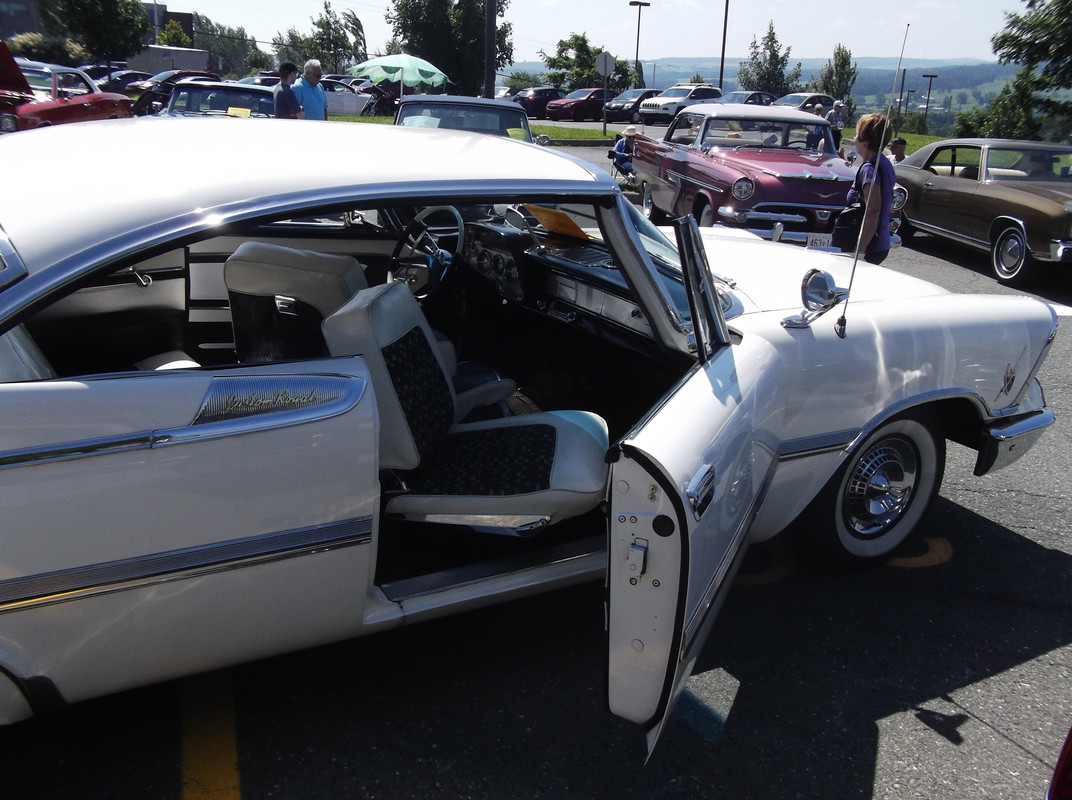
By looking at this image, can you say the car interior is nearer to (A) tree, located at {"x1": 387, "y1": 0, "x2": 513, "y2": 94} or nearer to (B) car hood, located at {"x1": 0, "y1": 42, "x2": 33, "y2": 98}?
(B) car hood, located at {"x1": 0, "y1": 42, "x2": 33, "y2": 98}

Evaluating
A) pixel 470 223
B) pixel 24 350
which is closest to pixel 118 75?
pixel 470 223

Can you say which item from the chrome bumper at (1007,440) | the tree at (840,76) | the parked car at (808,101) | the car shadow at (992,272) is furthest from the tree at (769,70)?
the chrome bumper at (1007,440)

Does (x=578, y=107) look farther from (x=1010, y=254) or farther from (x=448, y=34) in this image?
(x=1010, y=254)

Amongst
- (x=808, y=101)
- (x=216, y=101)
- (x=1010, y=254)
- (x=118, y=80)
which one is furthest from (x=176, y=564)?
(x=118, y=80)

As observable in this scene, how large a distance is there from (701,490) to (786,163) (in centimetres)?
799

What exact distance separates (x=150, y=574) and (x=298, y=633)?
43 cm

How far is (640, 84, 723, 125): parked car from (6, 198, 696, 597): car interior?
28224mm

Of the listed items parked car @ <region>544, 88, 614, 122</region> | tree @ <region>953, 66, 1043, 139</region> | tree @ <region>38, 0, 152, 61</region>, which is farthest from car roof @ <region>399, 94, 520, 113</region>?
tree @ <region>38, 0, 152, 61</region>

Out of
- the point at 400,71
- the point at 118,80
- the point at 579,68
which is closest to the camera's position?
the point at 400,71

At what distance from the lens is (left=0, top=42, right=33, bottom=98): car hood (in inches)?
487

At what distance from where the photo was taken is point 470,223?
14.4 ft

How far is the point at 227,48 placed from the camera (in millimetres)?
97312

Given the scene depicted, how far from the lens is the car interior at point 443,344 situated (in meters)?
2.56

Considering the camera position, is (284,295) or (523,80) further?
(523,80)
